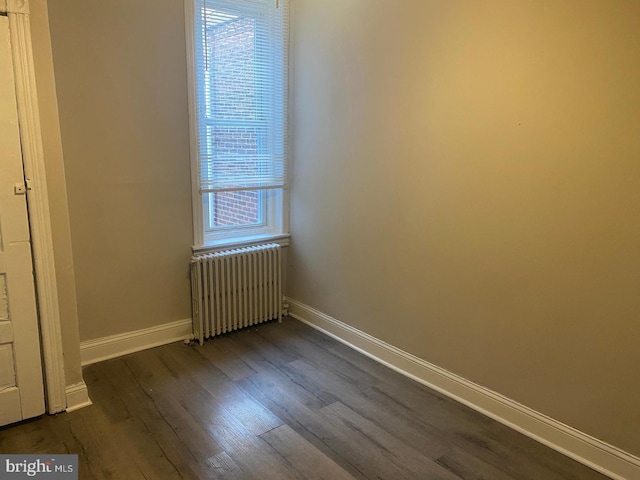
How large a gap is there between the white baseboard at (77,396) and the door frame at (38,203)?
0.09 feet

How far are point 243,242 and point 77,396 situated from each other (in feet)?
4.94

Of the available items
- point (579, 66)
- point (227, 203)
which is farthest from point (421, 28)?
point (227, 203)

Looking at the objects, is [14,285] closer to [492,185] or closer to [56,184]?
[56,184]

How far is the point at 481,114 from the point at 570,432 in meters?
1.64

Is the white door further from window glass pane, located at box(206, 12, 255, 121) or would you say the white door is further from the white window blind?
window glass pane, located at box(206, 12, 255, 121)

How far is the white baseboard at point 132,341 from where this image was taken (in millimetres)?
2963

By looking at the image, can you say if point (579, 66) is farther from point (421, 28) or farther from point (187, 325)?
point (187, 325)

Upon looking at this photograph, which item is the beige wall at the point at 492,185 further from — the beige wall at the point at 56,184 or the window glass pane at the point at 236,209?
the beige wall at the point at 56,184

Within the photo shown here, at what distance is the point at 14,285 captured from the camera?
2.19m

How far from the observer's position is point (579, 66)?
1985mm

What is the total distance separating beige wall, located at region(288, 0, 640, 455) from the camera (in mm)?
1974

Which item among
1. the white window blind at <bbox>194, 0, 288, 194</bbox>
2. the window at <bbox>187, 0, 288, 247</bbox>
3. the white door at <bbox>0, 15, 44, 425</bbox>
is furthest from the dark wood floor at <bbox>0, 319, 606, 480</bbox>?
the white window blind at <bbox>194, 0, 288, 194</bbox>

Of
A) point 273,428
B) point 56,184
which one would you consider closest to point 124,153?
point 56,184

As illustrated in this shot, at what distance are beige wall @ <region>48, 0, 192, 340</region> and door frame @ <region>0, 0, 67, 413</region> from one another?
1.77 feet
